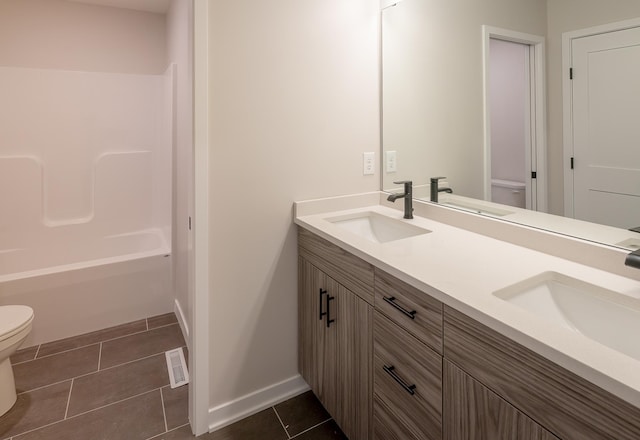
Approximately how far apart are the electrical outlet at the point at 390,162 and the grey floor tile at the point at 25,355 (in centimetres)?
241

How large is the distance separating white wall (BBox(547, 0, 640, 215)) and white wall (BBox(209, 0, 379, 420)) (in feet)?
2.88

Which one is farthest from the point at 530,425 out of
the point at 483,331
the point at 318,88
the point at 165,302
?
the point at 165,302

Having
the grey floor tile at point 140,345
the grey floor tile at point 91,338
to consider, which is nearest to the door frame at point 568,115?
the grey floor tile at point 140,345

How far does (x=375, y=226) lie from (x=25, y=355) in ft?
7.45

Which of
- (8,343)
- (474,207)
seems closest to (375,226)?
(474,207)

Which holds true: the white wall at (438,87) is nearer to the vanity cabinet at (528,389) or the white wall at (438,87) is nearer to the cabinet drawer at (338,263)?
the cabinet drawer at (338,263)

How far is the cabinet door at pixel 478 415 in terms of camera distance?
78 cm

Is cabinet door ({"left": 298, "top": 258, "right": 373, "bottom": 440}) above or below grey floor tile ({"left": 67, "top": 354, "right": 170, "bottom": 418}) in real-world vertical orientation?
above

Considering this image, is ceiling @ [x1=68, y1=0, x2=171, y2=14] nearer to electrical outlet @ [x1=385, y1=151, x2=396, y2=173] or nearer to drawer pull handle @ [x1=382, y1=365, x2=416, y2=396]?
electrical outlet @ [x1=385, y1=151, x2=396, y2=173]

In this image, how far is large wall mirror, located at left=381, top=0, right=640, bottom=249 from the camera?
1.10 meters

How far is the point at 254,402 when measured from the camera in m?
1.76

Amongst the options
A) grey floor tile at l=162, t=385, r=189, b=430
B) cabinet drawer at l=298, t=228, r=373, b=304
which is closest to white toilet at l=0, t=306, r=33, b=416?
grey floor tile at l=162, t=385, r=189, b=430

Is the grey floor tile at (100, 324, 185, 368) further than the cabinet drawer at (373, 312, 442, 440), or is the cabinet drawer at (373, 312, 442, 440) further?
the grey floor tile at (100, 324, 185, 368)

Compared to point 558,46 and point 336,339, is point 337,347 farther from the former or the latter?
point 558,46
